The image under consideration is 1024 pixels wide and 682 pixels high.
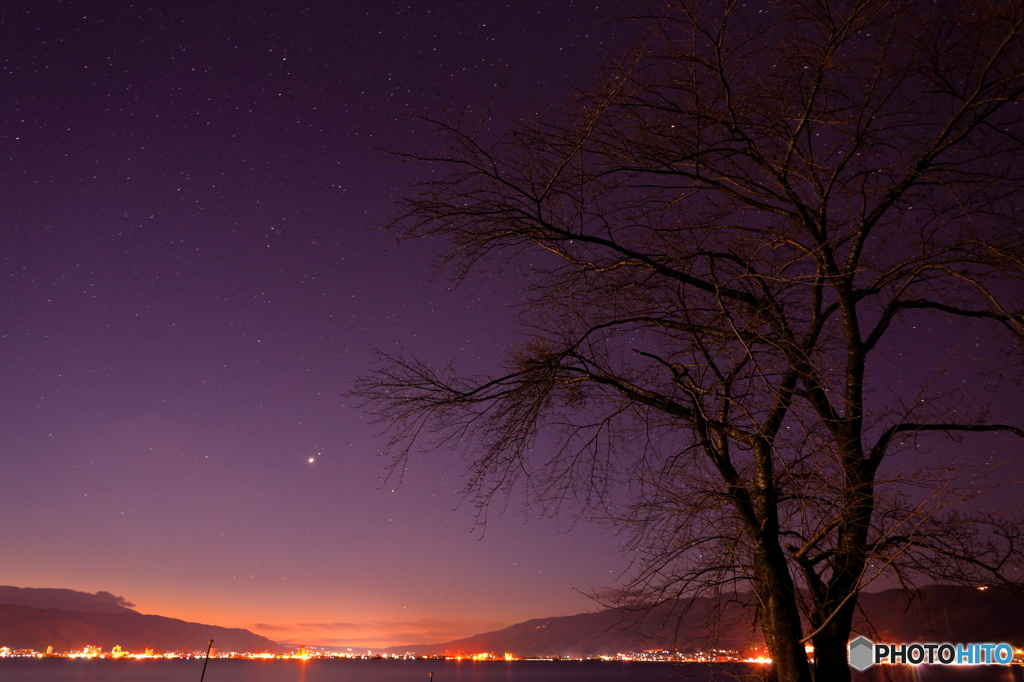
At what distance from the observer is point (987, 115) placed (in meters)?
4.00

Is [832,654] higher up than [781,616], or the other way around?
[781,616]

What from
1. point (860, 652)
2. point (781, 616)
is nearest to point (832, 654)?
point (781, 616)

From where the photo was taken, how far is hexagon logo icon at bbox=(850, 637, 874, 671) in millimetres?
4434

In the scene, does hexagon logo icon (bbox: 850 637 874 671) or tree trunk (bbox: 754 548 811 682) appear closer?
tree trunk (bbox: 754 548 811 682)

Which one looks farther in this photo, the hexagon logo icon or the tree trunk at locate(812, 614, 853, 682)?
the hexagon logo icon

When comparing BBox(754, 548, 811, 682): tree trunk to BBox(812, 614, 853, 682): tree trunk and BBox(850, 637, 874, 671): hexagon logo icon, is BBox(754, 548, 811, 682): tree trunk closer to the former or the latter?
BBox(812, 614, 853, 682): tree trunk

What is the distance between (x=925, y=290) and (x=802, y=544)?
1886mm

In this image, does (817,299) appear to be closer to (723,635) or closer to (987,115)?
(987,115)

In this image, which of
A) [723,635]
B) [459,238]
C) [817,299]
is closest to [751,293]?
[817,299]

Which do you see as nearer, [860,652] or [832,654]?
[832,654]

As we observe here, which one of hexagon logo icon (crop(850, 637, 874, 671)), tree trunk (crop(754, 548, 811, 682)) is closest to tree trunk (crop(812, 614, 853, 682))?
tree trunk (crop(754, 548, 811, 682))

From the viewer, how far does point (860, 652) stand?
445 cm

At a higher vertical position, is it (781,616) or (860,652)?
(781,616)

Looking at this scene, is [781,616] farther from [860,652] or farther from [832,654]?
[860,652]
